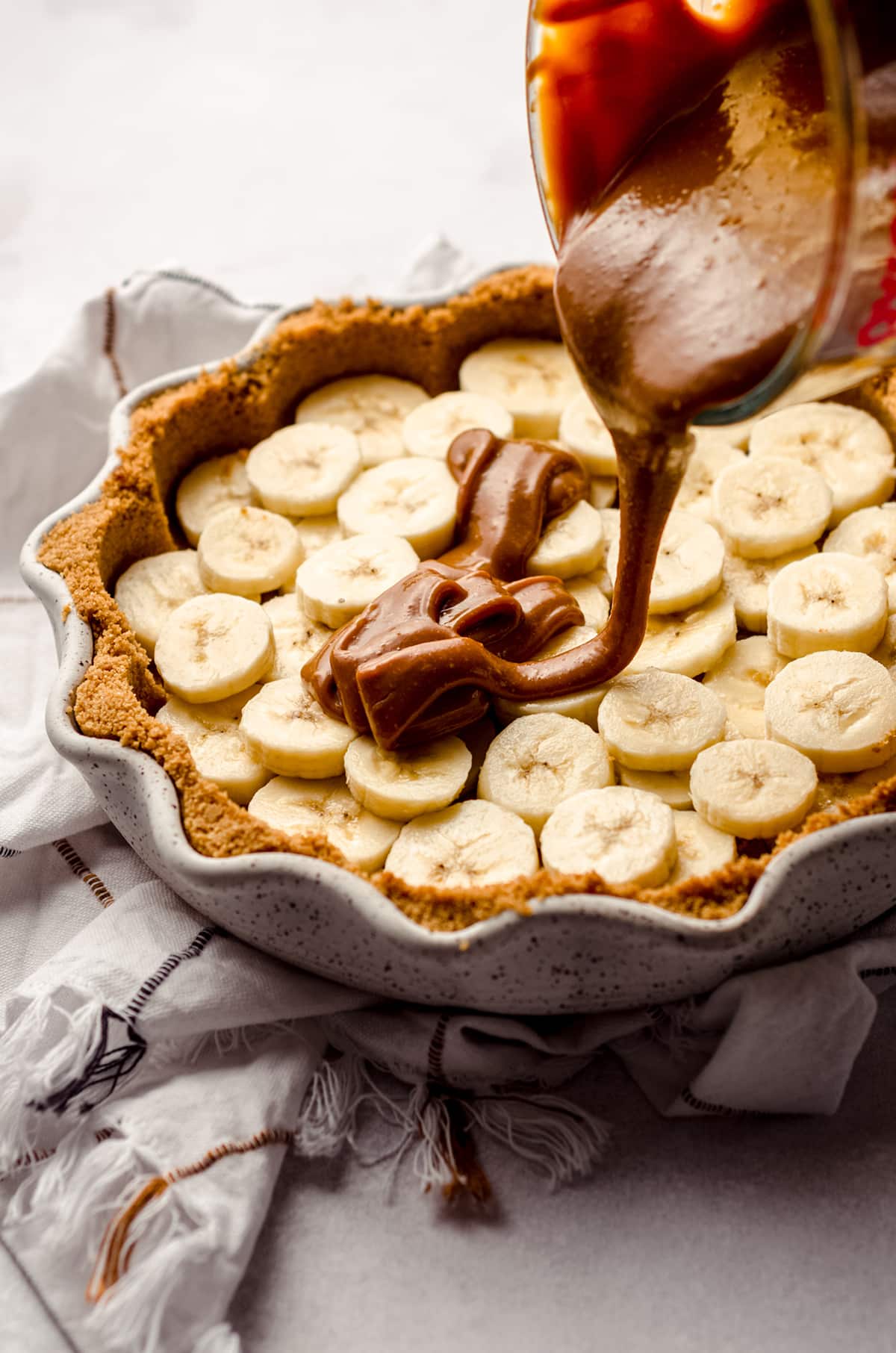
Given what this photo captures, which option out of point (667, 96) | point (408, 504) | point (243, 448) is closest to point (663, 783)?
point (408, 504)

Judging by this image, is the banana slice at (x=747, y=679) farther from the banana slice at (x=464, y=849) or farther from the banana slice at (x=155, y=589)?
the banana slice at (x=155, y=589)

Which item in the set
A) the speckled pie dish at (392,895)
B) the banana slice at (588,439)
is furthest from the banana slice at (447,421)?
the speckled pie dish at (392,895)

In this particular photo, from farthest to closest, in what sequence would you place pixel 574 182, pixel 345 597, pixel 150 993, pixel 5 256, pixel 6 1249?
pixel 5 256 → pixel 345 597 → pixel 574 182 → pixel 150 993 → pixel 6 1249

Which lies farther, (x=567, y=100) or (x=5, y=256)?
(x=5, y=256)

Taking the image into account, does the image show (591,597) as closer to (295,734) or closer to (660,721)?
(660,721)

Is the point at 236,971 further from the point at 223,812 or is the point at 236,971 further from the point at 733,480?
the point at 733,480

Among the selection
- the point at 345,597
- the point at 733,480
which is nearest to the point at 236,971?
the point at 345,597
